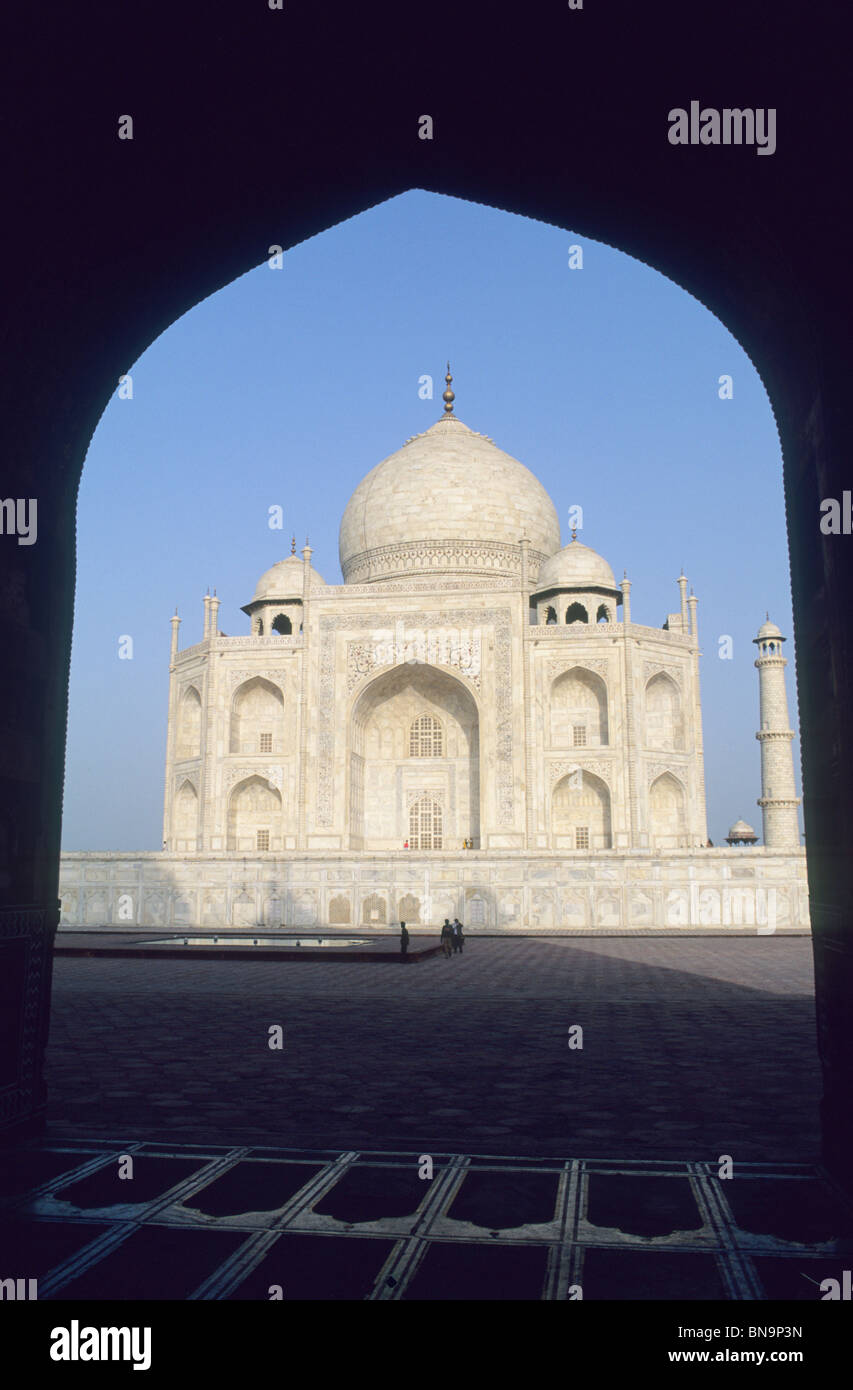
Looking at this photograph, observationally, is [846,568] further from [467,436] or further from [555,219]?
[467,436]

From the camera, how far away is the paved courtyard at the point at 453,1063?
163 inches

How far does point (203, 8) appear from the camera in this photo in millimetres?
3488

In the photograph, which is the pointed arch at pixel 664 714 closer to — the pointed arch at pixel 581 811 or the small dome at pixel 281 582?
the pointed arch at pixel 581 811

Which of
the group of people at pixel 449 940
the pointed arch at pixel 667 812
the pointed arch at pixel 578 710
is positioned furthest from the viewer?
the pointed arch at pixel 667 812

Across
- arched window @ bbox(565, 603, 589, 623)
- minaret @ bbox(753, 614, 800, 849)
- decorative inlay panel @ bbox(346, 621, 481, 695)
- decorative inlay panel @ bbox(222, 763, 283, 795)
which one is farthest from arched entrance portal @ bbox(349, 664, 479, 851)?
minaret @ bbox(753, 614, 800, 849)

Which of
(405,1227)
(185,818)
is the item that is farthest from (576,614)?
(405,1227)

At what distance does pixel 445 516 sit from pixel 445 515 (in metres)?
0.04

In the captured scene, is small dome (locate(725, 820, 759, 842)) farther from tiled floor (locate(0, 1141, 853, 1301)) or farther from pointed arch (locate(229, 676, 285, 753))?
tiled floor (locate(0, 1141, 853, 1301))

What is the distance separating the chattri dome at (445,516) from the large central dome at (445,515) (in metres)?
0.03

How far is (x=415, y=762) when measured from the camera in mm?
29047

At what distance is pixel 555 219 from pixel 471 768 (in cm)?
2421

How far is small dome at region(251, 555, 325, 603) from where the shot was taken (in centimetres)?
3139

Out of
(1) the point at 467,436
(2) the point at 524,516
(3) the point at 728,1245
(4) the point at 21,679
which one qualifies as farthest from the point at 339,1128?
(1) the point at 467,436

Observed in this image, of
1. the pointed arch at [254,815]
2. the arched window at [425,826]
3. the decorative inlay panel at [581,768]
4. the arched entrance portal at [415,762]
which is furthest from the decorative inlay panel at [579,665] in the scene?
the pointed arch at [254,815]
